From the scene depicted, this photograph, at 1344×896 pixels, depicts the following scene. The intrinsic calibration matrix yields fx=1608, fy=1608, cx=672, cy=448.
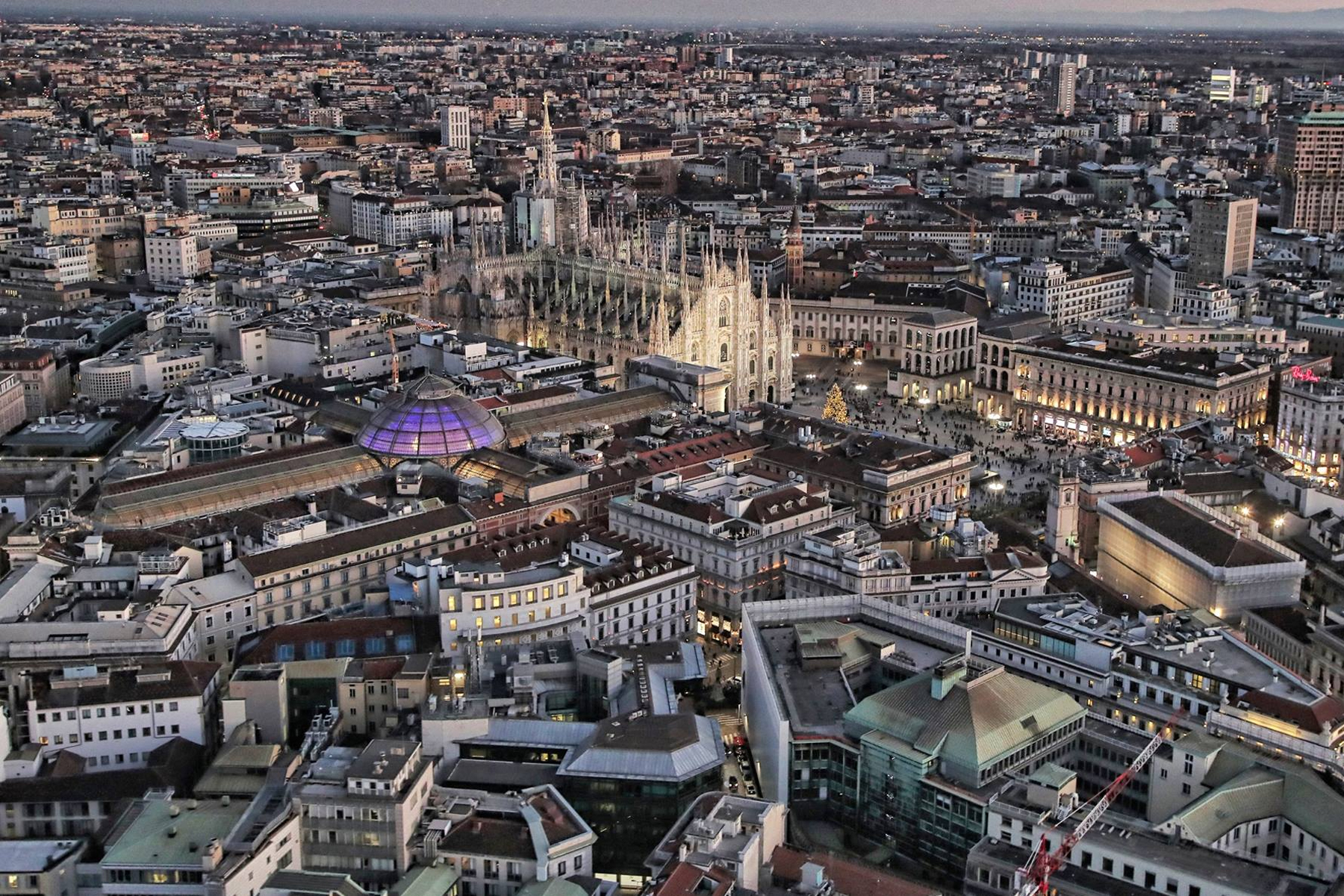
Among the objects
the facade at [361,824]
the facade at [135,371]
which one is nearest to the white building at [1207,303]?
the facade at [135,371]

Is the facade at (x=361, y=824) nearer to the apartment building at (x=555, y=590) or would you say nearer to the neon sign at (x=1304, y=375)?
the apartment building at (x=555, y=590)

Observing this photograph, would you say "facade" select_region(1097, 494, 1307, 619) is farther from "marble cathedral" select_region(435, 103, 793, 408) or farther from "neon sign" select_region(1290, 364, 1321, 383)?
"marble cathedral" select_region(435, 103, 793, 408)

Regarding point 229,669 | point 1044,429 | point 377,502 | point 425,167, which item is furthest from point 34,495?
point 425,167

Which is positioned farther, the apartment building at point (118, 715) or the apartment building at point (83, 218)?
the apartment building at point (83, 218)

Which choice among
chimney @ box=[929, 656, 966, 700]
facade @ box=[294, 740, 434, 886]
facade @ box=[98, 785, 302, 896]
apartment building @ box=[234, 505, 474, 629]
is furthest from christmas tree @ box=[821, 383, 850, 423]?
facade @ box=[98, 785, 302, 896]

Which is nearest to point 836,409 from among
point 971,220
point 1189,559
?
point 1189,559
